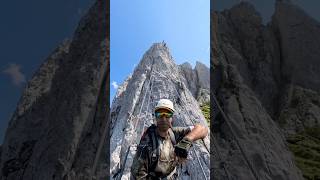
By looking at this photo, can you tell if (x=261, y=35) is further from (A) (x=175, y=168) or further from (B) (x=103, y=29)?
(A) (x=175, y=168)

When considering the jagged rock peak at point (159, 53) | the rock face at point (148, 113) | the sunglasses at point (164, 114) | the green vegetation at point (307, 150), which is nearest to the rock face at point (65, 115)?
the rock face at point (148, 113)

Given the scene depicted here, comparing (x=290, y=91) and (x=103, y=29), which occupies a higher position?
(x=290, y=91)

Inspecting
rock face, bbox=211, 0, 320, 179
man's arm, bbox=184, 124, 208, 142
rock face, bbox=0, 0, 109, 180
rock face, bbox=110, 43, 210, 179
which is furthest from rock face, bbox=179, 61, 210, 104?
man's arm, bbox=184, 124, 208, 142

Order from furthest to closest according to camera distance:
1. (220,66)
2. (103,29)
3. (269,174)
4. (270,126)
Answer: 1. (103,29)
2. (220,66)
3. (270,126)
4. (269,174)

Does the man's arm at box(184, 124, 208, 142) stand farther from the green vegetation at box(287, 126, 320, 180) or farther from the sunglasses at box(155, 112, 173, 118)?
the green vegetation at box(287, 126, 320, 180)

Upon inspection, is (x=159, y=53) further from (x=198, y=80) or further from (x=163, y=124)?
(x=198, y=80)

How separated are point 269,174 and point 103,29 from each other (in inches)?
1157

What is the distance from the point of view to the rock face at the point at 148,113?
19.2 metres

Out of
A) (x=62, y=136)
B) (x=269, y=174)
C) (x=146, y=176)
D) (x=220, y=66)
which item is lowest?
(x=146, y=176)

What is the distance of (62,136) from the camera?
114 feet

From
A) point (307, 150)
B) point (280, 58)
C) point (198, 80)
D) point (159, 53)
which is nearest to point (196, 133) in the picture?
point (159, 53)

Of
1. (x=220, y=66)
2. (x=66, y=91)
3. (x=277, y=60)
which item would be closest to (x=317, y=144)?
(x=277, y=60)

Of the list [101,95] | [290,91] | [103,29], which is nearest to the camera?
[101,95]

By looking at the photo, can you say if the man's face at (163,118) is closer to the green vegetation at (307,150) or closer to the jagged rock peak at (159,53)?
the jagged rock peak at (159,53)
